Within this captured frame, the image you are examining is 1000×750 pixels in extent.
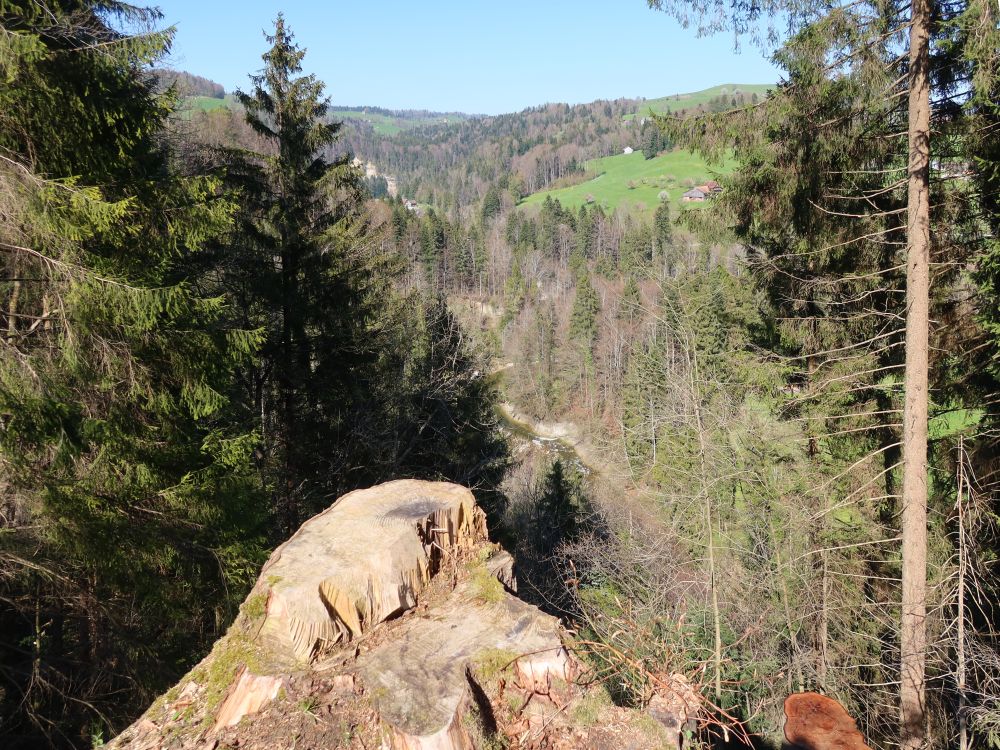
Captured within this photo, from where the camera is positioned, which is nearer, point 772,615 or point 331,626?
point 331,626

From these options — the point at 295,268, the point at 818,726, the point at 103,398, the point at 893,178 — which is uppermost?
the point at 893,178

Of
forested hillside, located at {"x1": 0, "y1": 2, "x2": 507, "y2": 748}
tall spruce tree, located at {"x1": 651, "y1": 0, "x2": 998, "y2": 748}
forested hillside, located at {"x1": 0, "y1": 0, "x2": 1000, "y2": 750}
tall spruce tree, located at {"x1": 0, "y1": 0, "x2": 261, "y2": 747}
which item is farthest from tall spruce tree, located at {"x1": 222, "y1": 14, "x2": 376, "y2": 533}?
tall spruce tree, located at {"x1": 651, "y1": 0, "x2": 998, "y2": 748}

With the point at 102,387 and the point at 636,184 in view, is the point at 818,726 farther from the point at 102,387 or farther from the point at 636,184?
the point at 636,184

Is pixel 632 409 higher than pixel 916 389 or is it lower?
lower

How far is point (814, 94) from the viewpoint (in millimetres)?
6004

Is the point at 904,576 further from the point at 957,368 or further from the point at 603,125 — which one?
the point at 603,125

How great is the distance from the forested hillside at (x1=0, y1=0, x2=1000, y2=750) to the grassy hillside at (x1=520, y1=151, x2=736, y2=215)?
74347 mm

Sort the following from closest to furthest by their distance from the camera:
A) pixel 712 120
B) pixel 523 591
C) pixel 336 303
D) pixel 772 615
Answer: pixel 712 120
pixel 772 615
pixel 336 303
pixel 523 591

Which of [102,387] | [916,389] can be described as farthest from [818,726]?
[102,387]

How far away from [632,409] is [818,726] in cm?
480

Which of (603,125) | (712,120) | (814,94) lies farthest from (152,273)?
(603,125)

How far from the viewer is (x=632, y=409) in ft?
27.8

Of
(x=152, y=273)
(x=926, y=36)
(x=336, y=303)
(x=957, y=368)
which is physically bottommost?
(x=957, y=368)

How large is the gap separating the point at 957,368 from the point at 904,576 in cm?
260
